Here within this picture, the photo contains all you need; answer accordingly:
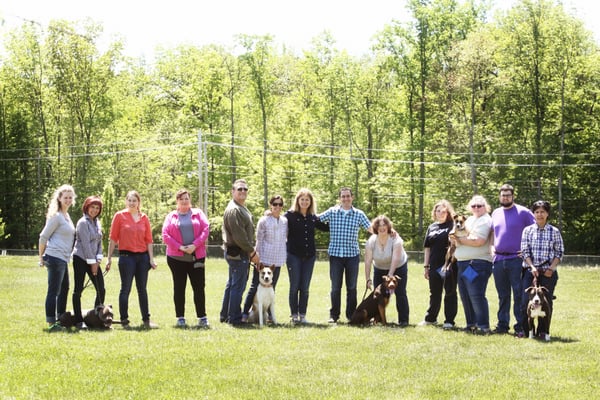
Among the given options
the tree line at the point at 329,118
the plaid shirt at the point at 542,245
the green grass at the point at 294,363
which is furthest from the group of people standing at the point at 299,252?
the tree line at the point at 329,118

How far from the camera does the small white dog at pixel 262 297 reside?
9923 mm

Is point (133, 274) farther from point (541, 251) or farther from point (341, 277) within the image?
point (541, 251)

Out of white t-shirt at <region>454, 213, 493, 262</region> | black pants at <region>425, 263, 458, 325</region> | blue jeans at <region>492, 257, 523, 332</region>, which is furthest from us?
black pants at <region>425, 263, 458, 325</region>

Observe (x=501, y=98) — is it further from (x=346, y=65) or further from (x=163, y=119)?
(x=163, y=119)

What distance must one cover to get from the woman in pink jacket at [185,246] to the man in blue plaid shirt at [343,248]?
1909mm

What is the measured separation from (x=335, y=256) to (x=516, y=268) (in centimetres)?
258

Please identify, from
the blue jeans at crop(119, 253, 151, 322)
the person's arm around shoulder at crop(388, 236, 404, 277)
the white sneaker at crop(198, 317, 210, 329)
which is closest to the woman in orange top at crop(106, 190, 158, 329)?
the blue jeans at crop(119, 253, 151, 322)

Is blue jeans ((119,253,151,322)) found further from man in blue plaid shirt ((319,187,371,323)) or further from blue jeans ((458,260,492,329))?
blue jeans ((458,260,492,329))

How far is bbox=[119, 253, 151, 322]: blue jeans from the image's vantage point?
970cm

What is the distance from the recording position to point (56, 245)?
30.8 feet

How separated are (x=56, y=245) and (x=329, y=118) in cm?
3439

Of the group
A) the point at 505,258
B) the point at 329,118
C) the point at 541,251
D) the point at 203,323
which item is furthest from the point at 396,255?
the point at 329,118

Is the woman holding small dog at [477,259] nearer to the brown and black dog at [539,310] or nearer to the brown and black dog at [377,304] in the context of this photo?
the brown and black dog at [539,310]

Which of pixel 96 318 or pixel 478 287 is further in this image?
pixel 478 287
